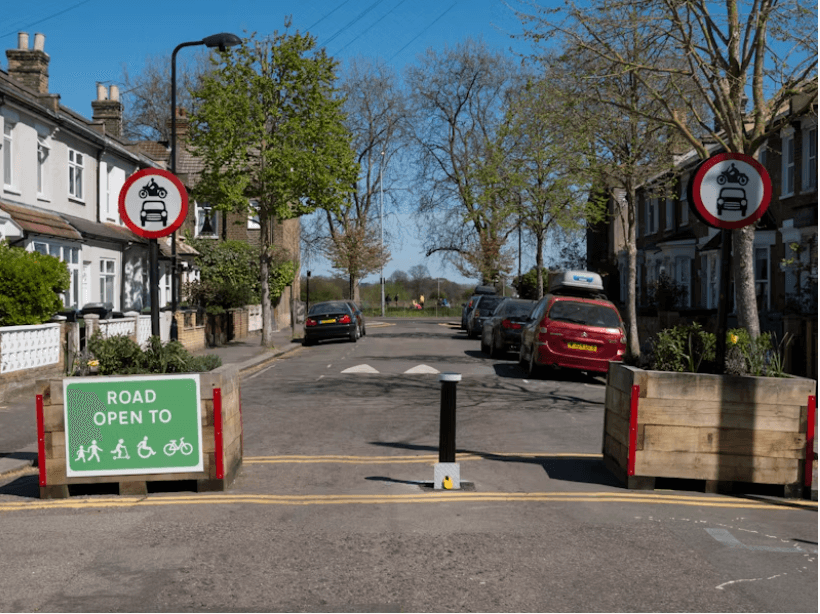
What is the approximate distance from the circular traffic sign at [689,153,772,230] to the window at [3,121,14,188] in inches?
735

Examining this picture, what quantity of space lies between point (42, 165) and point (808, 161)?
A: 2120cm

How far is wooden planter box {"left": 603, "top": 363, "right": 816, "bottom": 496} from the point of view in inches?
314

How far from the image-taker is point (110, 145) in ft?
95.0

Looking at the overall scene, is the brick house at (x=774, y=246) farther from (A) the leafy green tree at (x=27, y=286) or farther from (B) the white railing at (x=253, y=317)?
(B) the white railing at (x=253, y=317)

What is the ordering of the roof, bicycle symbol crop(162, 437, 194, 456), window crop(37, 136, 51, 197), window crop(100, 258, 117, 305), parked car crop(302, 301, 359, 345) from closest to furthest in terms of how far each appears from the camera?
bicycle symbol crop(162, 437, 194, 456), the roof, window crop(37, 136, 51, 197), window crop(100, 258, 117, 305), parked car crop(302, 301, 359, 345)

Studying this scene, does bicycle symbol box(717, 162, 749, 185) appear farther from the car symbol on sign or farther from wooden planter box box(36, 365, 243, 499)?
wooden planter box box(36, 365, 243, 499)

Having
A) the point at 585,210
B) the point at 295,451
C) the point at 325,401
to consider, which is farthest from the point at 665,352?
the point at 585,210

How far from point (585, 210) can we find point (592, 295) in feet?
28.9

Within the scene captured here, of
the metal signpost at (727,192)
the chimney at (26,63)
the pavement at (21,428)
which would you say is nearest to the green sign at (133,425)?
the pavement at (21,428)

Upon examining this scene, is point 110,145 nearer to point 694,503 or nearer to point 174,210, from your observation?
point 174,210

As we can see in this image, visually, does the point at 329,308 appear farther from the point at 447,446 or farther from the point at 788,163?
the point at 447,446

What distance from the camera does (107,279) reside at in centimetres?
2964

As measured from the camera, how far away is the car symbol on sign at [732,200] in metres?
8.34

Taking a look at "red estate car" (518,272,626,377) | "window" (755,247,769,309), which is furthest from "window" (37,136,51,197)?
"window" (755,247,769,309)
